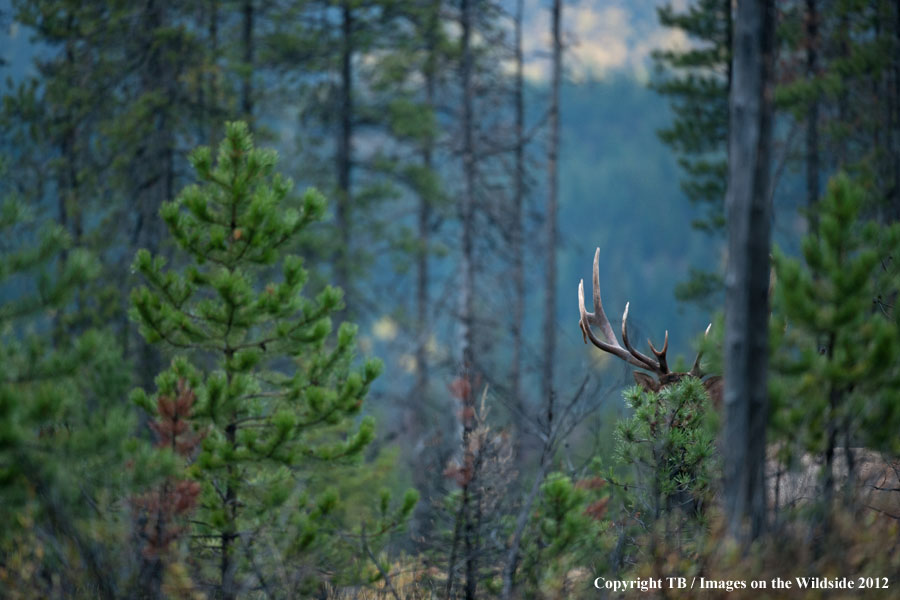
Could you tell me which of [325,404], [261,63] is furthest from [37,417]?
[261,63]

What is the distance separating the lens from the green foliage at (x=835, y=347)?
12.1ft

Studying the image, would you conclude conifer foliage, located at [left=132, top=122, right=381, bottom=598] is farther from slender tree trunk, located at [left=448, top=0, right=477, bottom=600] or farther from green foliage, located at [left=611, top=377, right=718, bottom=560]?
slender tree trunk, located at [left=448, top=0, right=477, bottom=600]

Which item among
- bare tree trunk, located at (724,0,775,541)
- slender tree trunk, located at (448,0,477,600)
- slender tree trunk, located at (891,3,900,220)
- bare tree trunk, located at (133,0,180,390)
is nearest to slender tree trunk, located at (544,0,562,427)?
slender tree trunk, located at (448,0,477,600)

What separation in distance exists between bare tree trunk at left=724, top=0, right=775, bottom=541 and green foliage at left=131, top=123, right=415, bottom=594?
2932mm

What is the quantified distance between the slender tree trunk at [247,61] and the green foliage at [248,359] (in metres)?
9.07

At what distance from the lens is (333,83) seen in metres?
16.4

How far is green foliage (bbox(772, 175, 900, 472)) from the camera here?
368cm

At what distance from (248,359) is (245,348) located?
0.31m

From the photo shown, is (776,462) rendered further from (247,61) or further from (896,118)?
(247,61)

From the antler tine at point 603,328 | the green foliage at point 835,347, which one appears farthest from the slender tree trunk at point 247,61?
the green foliage at point 835,347

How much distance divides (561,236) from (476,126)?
442 cm

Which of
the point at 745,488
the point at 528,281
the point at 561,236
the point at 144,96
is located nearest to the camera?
the point at 745,488

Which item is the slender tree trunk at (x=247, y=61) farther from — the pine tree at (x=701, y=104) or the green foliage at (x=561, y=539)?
the green foliage at (x=561, y=539)

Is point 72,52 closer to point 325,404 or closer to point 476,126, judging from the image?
point 476,126
